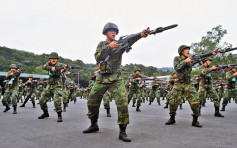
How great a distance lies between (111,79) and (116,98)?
45cm

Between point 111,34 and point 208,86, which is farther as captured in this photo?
point 208,86

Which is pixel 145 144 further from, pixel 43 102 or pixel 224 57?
pixel 224 57

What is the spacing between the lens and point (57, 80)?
6863mm

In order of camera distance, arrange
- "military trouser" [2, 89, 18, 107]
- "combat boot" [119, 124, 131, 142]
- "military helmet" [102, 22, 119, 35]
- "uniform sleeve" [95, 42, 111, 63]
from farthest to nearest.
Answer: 1. "military trouser" [2, 89, 18, 107]
2. "military helmet" [102, 22, 119, 35]
3. "uniform sleeve" [95, 42, 111, 63]
4. "combat boot" [119, 124, 131, 142]

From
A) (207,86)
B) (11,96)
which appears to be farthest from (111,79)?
(11,96)

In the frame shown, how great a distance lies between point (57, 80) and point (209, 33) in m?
40.3

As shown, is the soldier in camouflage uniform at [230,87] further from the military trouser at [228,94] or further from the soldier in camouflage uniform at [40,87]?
the soldier in camouflage uniform at [40,87]

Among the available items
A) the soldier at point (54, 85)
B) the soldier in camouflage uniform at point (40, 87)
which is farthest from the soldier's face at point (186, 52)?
the soldier in camouflage uniform at point (40, 87)

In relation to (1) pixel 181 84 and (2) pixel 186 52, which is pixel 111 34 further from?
(1) pixel 181 84

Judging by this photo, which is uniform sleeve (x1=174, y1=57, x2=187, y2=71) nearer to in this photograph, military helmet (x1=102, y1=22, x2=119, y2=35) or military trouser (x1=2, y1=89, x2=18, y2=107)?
military helmet (x1=102, y1=22, x2=119, y2=35)

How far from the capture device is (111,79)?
4.45m

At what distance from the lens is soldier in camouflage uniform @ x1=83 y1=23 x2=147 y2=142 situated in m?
4.23

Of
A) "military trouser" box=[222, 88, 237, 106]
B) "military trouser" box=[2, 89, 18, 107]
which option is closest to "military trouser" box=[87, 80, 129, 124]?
"military trouser" box=[2, 89, 18, 107]

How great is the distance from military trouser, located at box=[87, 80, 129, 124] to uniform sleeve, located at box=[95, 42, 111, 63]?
62 cm
